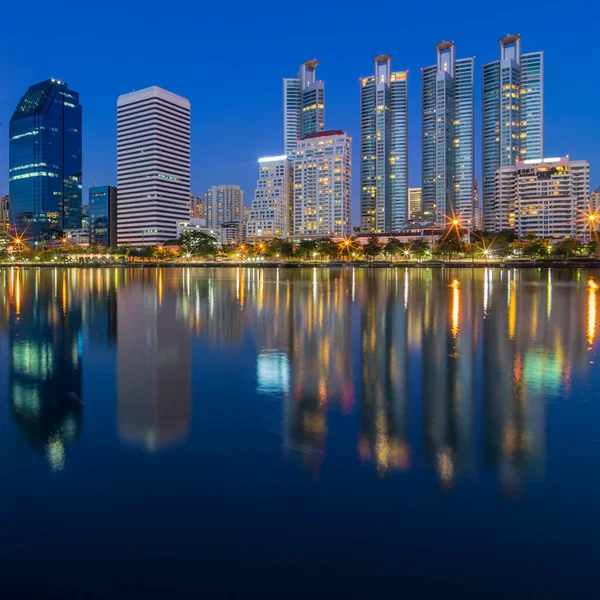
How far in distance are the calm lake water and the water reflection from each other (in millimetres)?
66

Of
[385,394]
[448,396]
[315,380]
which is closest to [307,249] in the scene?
[315,380]

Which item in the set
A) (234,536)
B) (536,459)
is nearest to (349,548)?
(234,536)

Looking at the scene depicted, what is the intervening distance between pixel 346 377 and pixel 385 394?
1646mm

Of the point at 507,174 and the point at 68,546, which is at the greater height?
the point at 507,174

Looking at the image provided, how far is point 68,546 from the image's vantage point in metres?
5.20

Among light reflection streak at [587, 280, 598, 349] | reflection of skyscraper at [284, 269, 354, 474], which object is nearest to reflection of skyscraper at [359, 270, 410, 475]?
reflection of skyscraper at [284, 269, 354, 474]

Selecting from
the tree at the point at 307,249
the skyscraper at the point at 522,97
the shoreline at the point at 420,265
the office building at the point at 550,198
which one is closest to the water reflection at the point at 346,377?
the shoreline at the point at 420,265

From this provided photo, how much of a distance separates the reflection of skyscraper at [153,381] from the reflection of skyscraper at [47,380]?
36.4 inches

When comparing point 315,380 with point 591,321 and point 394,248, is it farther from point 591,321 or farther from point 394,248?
point 394,248

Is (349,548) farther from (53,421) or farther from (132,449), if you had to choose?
(53,421)

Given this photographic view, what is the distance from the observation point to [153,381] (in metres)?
11.8

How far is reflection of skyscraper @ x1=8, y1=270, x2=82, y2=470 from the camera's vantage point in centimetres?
841

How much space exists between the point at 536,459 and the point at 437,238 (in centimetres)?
16122

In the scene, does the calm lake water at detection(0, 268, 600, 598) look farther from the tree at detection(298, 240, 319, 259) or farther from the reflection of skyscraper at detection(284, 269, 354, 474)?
the tree at detection(298, 240, 319, 259)
